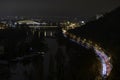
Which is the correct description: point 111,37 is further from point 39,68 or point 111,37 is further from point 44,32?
point 44,32

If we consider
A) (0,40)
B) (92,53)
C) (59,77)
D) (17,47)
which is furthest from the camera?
(0,40)

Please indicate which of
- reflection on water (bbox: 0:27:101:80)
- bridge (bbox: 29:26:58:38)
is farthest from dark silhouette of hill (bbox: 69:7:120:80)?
bridge (bbox: 29:26:58:38)

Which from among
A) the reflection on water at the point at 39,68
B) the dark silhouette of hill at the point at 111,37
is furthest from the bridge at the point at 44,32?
the reflection on water at the point at 39,68

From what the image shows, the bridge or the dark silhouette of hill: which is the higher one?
the dark silhouette of hill

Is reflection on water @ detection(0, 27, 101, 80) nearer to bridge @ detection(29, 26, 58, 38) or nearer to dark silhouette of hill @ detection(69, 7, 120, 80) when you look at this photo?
dark silhouette of hill @ detection(69, 7, 120, 80)

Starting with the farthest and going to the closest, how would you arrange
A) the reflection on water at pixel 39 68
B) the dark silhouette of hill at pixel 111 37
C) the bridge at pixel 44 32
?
the bridge at pixel 44 32 → the dark silhouette of hill at pixel 111 37 → the reflection on water at pixel 39 68

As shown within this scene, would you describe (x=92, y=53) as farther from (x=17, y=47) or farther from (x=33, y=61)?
(x=17, y=47)

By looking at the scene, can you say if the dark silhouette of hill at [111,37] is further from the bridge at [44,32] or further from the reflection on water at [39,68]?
the bridge at [44,32]

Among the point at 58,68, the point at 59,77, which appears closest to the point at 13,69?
the point at 58,68

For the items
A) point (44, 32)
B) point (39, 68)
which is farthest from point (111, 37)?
point (44, 32)

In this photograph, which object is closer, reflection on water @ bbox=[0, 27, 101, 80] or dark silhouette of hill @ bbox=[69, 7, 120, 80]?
reflection on water @ bbox=[0, 27, 101, 80]

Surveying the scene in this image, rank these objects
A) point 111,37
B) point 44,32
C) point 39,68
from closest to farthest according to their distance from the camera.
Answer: point 39,68 < point 111,37 < point 44,32
